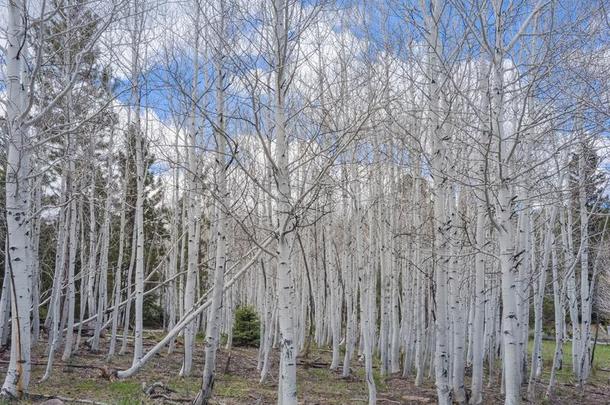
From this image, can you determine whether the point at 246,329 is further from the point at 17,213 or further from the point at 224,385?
the point at 17,213

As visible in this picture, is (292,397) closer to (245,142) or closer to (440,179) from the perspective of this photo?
(440,179)

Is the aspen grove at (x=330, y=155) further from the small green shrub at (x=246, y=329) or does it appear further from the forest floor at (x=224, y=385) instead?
the small green shrub at (x=246, y=329)

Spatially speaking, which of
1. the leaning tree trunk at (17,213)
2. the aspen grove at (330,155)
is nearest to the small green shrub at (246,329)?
the aspen grove at (330,155)

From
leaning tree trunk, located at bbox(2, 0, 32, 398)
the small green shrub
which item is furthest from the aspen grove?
the small green shrub

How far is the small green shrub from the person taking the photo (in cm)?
1762

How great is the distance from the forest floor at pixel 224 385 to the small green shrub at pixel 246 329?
11.9ft

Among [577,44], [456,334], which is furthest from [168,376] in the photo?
[577,44]

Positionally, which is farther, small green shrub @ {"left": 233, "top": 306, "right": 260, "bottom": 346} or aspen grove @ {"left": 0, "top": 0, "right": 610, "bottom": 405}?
small green shrub @ {"left": 233, "top": 306, "right": 260, "bottom": 346}

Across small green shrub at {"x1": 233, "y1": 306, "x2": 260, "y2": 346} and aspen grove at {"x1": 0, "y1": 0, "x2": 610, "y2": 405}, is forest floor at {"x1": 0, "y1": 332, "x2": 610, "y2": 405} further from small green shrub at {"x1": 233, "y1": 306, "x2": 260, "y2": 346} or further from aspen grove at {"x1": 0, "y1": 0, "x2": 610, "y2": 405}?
small green shrub at {"x1": 233, "y1": 306, "x2": 260, "y2": 346}

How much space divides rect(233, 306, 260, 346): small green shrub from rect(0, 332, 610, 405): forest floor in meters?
3.62

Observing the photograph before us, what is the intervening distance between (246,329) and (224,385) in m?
8.43

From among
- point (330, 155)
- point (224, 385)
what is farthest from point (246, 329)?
point (330, 155)

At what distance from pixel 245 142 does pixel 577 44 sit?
7683 millimetres

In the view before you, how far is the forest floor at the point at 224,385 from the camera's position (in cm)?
734
